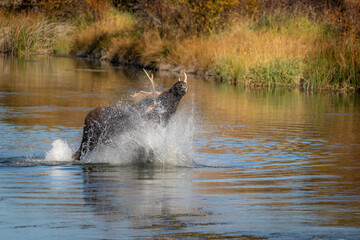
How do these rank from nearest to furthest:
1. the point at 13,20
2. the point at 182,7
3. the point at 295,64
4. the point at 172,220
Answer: the point at 172,220
the point at 295,64
the point at 182,7
the point at 13,20

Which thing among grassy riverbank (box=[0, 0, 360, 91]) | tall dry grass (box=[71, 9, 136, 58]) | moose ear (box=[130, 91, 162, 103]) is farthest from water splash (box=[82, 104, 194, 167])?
tall dry grass (box=[71, 9, 136, 58])

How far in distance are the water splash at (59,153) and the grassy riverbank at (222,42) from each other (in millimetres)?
14666

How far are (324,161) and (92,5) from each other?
39755mm

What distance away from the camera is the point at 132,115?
396 inches

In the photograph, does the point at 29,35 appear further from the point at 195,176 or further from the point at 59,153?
the point at 195,176

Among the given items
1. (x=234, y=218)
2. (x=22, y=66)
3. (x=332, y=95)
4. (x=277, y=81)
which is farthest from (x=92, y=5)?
(x=234, y=218)

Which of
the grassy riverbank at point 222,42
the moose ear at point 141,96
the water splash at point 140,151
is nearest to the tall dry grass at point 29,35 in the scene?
the grassy riverbank at point 222,42

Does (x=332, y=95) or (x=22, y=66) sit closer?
(x=332, y=95)

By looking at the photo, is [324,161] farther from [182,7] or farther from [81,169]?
[182,7]

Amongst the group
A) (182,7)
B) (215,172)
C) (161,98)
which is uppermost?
(182,7)

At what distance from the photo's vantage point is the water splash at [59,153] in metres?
11.1

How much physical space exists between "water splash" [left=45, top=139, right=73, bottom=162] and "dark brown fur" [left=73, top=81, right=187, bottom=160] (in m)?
0.25

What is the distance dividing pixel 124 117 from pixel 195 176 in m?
1.35

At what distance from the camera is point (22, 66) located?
34156mm
